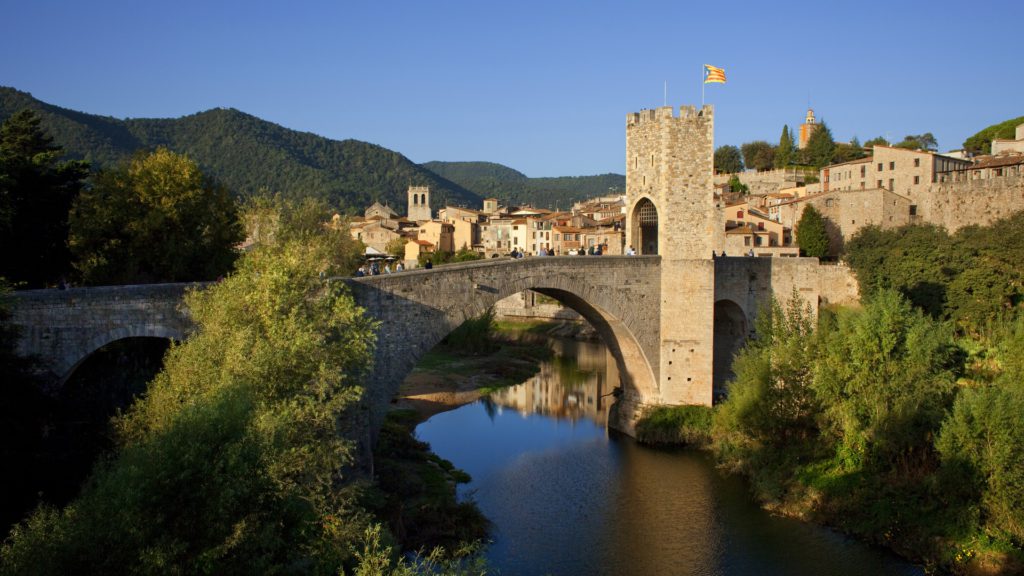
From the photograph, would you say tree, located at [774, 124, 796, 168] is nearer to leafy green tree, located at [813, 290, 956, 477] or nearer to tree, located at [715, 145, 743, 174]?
tree, located at [715, 145, 743, 174]

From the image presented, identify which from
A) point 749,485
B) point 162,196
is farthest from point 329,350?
point 749,485

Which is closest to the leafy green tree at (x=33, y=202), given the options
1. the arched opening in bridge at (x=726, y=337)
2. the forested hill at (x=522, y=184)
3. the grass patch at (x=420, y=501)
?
the grass patch at (x=420, y=501)

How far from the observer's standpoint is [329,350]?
12.7m

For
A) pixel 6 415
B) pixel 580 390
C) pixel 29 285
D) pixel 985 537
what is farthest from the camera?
pixel 580 390

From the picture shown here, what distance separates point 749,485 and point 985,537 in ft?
18.2

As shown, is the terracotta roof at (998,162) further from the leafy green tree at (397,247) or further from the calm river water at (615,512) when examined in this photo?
the leafy green tree at (397,247)

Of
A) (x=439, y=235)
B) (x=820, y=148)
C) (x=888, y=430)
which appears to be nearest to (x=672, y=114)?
(x=888, y=430)

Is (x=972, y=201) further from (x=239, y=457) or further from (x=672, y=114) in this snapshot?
(x=239, y=457)

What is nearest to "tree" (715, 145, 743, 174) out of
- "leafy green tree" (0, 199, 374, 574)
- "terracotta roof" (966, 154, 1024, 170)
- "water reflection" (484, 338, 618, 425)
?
"terracotta roof" (966, 154, 1024, 170)

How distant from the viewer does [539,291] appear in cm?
2152

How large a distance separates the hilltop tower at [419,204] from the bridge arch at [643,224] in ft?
222

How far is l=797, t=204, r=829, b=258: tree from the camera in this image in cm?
3747

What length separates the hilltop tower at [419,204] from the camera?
305ft

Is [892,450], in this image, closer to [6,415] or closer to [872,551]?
[872,551]
